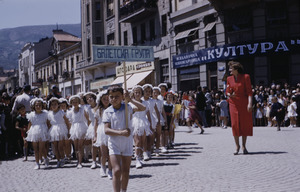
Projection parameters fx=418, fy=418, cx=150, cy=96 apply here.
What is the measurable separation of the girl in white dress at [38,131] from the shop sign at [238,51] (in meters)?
15.2

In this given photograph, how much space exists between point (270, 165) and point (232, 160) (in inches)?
39.3

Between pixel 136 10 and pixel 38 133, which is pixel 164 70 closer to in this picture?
pixel 136 10

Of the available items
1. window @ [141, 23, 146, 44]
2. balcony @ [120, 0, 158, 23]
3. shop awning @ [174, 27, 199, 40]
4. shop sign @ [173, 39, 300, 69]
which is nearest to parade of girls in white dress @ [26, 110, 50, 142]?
shop sign @ [173, 39, 300, 69]

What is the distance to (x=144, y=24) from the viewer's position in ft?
106

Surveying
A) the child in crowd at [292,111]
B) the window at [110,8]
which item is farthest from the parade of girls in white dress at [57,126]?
the window at [110,8]

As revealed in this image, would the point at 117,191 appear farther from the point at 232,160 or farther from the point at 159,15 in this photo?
the point at 159,15

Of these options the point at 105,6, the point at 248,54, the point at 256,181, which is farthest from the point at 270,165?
the point at 105,6

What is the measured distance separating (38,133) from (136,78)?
22.1m

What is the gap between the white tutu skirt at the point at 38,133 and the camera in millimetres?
9289

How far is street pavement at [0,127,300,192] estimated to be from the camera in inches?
249

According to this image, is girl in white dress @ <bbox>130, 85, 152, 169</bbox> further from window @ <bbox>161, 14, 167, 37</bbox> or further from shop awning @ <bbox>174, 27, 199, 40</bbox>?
window @ <bbox>161, 14, 167, 37</bbox>

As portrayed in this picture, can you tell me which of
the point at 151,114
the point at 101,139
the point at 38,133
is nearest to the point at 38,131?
the point at 38,133

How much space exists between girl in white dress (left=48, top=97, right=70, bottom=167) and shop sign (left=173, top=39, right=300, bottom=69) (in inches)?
586

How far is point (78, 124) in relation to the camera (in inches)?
368
